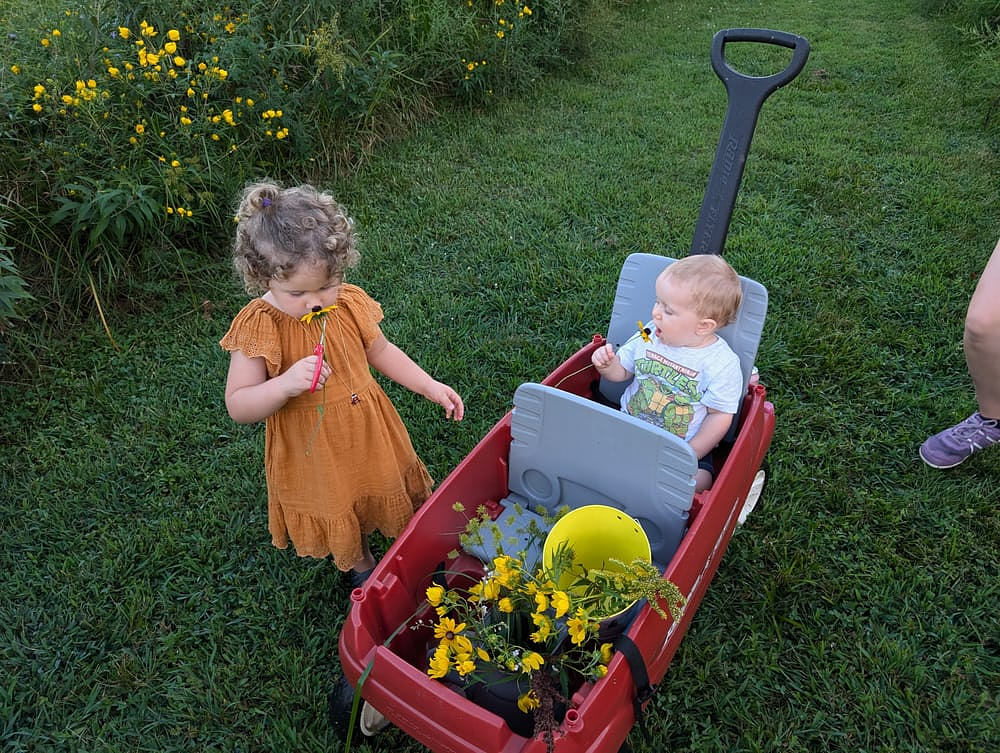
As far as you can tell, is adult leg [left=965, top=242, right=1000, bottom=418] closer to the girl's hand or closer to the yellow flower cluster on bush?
the girl's hand

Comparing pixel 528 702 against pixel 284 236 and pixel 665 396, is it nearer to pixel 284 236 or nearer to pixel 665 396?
pixel 665 396

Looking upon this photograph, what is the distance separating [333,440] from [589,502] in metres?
0.73

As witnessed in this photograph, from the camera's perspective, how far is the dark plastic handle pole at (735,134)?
2.13 metres

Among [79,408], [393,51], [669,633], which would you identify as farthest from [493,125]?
[669,633]

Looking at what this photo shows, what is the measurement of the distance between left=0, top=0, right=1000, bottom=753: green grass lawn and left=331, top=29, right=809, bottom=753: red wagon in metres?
0.32

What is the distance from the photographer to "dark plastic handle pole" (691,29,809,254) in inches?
84.0

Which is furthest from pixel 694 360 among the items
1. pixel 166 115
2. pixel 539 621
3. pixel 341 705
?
pixel 166 115

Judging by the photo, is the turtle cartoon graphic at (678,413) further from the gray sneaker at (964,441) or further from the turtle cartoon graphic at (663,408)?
the gray sneaker at (964,441)

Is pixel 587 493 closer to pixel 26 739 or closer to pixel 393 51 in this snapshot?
pixel 26 739

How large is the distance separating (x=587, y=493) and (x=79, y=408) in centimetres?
227

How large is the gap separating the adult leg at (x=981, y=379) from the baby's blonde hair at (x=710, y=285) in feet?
2.44

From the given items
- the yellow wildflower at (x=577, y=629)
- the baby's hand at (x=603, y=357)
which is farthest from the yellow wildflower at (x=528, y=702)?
the baby's hand at (x=603, y=357)

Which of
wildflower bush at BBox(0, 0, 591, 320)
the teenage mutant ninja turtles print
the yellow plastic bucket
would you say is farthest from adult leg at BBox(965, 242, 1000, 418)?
wildflower bush at BBox(0, 0, 591, 320)

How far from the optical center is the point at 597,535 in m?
1.67
